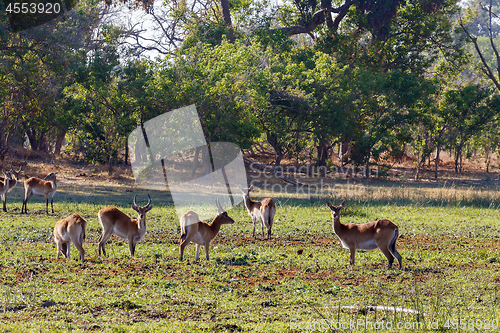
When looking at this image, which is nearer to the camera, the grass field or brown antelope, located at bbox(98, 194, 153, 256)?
the grass field

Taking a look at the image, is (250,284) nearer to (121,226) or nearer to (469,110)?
(121,226)

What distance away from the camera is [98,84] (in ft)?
91.8

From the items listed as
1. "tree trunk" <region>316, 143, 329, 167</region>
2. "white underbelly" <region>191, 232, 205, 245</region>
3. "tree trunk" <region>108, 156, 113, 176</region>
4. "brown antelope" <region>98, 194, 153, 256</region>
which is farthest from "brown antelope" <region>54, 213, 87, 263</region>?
"tree trunk" <region>316, 143, 329, 167</region>

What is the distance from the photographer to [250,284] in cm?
845

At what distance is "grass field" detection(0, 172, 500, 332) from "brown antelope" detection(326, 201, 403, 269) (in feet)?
1.23

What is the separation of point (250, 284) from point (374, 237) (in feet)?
8.86

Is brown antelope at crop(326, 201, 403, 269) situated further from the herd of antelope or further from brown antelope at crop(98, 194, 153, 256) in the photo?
brown antelope at crop(98, 194, 153, 256)

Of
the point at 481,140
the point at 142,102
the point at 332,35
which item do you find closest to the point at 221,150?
the point at 142,102

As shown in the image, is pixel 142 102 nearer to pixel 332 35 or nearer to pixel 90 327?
pixel 332 35

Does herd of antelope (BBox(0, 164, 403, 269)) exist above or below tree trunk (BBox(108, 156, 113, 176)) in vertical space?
below

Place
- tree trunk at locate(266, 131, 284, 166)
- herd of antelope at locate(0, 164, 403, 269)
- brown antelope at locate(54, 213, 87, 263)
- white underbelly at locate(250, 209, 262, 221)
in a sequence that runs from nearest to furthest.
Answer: brown antelope at locate(54, 213, 87, 263) → herd of antelope at locate(0, 164, 403, 269) → white underbelly at locate(250, 209, 262, 221) → tree trunk at locate(266, 131, 284, 166)

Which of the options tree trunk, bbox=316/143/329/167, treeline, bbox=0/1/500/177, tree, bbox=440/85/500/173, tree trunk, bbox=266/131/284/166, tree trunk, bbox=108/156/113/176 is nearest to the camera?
treeline, bbox=0/1/500/177

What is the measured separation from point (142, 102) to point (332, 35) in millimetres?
18880

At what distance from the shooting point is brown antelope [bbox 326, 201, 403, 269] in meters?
9.52
